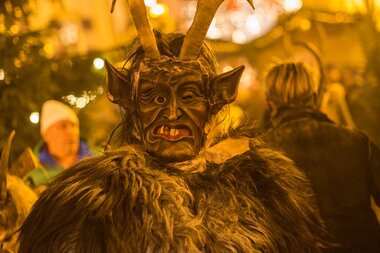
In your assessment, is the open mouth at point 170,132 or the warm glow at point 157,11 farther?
the warm glow at point 157,11

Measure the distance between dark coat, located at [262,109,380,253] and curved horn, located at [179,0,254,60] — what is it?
4.30 feet

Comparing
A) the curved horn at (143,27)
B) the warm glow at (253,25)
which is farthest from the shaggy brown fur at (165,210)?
the warm glow at (253,25)

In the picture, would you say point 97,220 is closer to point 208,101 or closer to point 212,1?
point 208,101

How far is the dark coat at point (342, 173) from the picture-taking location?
4.65 m

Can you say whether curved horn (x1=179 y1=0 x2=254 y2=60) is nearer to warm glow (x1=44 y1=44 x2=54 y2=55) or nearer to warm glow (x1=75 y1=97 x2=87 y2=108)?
warm glow (x1=44 y1=44 x2=54 y2=55)

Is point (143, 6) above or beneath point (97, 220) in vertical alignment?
above

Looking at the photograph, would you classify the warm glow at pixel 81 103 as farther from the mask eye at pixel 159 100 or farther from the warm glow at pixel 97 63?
the mask eye at pixel 159 100

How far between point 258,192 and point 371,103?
7620 millimetres

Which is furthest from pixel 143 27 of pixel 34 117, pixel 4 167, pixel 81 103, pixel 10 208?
pixel 81 103

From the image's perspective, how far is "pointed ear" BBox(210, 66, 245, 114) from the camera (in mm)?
3658

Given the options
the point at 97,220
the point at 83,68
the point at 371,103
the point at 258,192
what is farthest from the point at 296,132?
the point at 371,103

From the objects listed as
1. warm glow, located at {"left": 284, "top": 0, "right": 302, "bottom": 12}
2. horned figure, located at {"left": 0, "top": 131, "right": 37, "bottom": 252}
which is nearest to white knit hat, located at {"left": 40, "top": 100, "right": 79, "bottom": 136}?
horned figure, located at {"left": 0, "top": 131, "right": 37, "bottom": 252}

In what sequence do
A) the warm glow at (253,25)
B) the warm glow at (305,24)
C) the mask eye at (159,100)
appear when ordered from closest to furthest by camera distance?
the mask eye at (159,100), the warm glow at (305,24), the warm glow at (253,25)

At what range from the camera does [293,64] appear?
514cm
